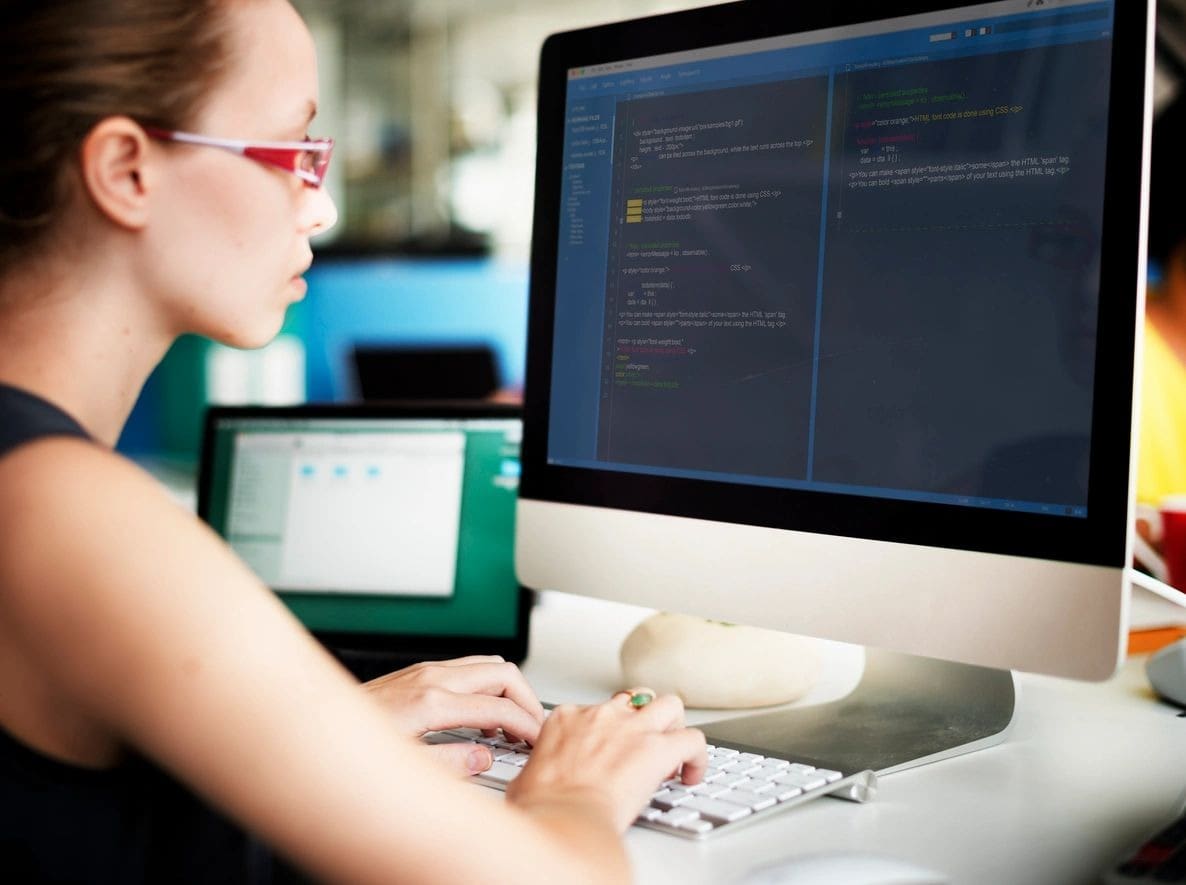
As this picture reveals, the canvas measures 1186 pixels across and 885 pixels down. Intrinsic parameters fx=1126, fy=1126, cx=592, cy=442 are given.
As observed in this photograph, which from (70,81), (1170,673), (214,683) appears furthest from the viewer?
(1170,673)

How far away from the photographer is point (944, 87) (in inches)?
31.0

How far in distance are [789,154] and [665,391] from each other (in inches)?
8.3

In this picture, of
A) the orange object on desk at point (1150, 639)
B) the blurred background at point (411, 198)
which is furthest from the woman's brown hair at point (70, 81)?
the blurred background at point (411, 198)

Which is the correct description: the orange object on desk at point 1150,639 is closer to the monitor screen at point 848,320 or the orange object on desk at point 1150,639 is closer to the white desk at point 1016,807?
the white desk at point 1016,807

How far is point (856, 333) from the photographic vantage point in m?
0.82

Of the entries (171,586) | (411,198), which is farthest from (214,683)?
(411,198)

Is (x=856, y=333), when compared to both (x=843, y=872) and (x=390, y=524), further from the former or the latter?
(x=390, y=524)

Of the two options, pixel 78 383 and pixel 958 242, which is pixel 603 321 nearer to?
pixel 958 242

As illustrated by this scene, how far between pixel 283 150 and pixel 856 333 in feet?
1.37

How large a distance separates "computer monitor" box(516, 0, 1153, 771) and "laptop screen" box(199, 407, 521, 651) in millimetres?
130

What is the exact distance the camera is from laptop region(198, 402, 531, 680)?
3.78ft

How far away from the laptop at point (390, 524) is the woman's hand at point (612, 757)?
41 cm

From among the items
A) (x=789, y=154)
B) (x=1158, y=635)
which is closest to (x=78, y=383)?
(x=789, y=154)

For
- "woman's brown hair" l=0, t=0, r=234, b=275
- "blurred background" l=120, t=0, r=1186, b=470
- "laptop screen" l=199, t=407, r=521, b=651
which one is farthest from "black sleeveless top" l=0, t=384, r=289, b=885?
"blurred background" l=120, t=0, r=1186, b=470
